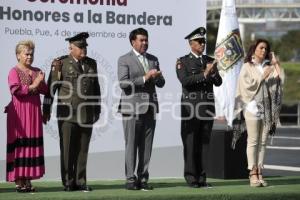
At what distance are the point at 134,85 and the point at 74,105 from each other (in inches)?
28.9

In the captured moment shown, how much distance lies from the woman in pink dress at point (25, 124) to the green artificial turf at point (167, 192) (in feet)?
0.86

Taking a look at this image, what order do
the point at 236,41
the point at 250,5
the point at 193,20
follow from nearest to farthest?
the point at 193,20 → the point at 236,41 → the point at 250,5

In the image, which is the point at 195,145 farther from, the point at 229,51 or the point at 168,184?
the point at 229,51

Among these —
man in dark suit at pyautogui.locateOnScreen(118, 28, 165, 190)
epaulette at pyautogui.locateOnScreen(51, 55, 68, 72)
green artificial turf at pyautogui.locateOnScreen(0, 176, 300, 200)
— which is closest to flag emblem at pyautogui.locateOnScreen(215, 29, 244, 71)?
green artificial turf at pyautogui.locateOnScreen(0, 176, 300, 200)

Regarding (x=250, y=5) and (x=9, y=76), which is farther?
(x=250, y=5)

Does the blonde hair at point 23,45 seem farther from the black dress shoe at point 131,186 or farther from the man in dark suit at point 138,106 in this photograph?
the black dress shoe at point 131,186

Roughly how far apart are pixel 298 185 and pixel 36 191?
10.4 feet

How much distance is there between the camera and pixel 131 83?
30.7 ft

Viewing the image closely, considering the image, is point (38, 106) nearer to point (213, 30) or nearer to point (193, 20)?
point (193, 20)

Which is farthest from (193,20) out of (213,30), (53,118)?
(213,30)

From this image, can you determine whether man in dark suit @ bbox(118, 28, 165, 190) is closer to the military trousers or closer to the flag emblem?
the military trousers

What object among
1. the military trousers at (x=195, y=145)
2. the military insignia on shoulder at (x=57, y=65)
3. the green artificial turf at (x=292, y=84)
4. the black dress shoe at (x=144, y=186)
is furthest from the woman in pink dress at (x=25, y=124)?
the green artificial turf at (x=292, y=84)

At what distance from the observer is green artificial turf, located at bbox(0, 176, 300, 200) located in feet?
28.5

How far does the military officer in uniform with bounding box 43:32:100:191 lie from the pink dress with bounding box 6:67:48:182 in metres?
0.20
